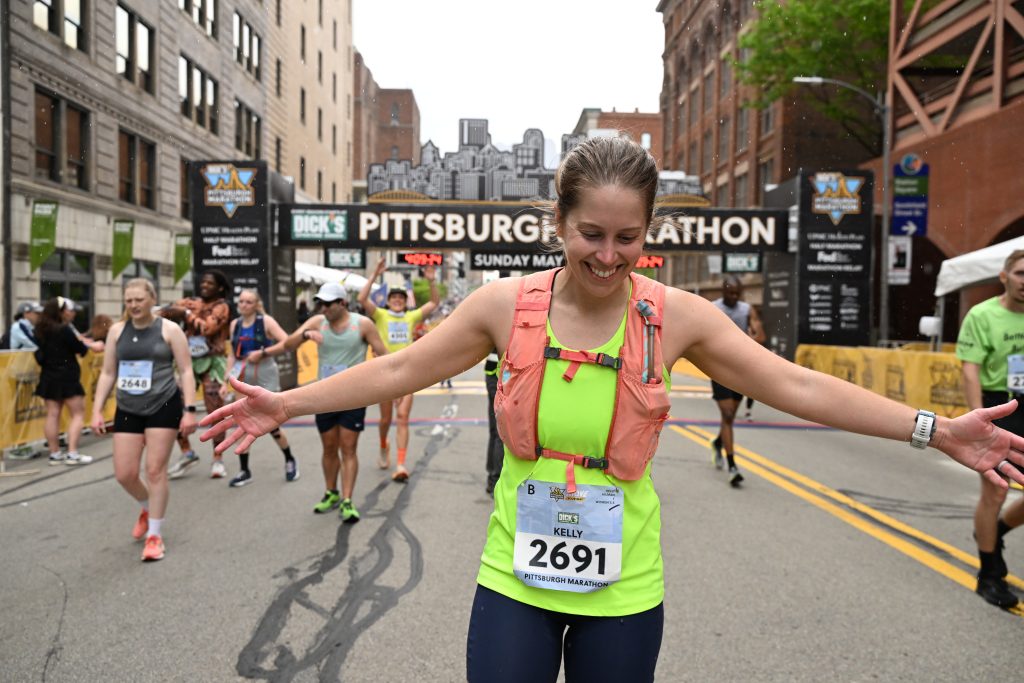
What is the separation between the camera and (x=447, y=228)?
1794 cm

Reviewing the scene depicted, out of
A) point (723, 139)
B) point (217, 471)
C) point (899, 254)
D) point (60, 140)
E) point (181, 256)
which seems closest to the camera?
point (217, 471)

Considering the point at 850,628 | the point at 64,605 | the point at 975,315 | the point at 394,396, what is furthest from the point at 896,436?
the point at 64,605

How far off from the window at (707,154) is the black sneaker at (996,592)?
45.6m

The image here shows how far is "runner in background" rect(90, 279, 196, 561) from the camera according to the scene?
528cm

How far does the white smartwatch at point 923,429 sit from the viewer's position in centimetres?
201

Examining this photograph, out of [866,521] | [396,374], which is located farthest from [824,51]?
[396,374]

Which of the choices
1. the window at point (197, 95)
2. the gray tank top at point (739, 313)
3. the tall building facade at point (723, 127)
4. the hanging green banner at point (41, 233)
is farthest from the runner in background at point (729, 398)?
the window at point (197, 95)

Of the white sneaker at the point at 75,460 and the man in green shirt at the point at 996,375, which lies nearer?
the man in green shirt at the point at 996,375

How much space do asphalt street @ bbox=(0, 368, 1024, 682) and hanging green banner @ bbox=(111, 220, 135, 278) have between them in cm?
1344

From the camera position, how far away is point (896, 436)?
6.70ft

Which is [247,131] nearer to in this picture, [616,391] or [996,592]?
[996,592]

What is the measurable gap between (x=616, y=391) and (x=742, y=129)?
1710 inches

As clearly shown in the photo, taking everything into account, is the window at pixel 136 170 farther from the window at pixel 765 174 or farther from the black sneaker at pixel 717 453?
the window at pixel 765 174

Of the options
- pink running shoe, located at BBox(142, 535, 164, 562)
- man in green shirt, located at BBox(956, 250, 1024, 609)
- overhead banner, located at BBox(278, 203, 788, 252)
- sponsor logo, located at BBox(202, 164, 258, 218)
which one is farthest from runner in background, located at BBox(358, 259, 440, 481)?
A: sponsor logo, located at BBox(202, 164, 258, 218)
